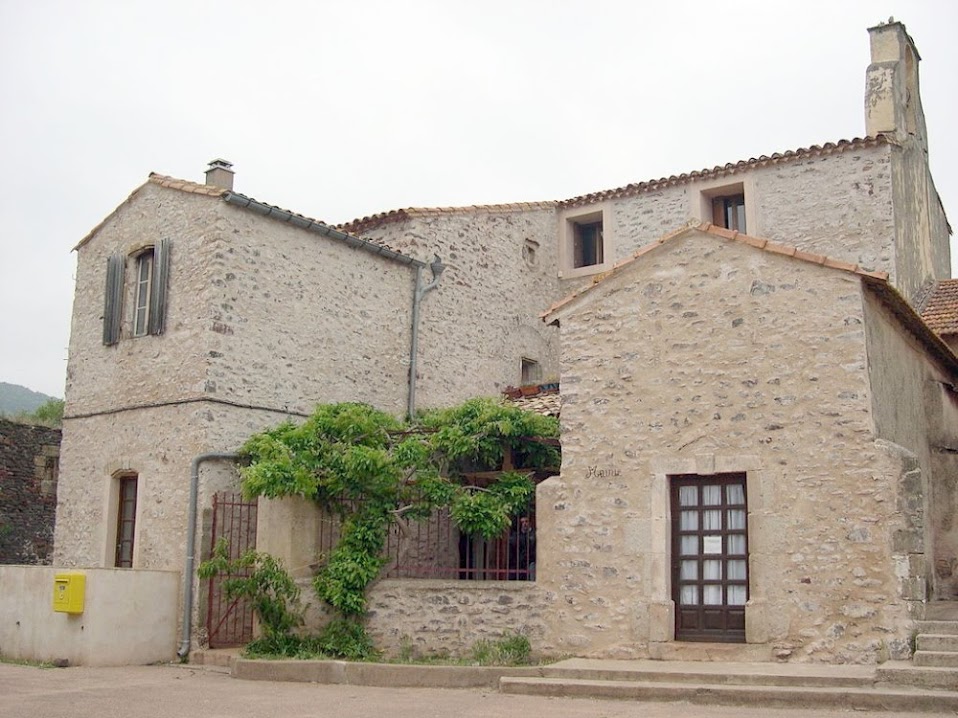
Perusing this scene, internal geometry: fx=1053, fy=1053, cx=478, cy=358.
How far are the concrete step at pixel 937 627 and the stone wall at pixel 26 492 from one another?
50.8 feet

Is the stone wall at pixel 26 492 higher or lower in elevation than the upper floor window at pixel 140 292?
lower

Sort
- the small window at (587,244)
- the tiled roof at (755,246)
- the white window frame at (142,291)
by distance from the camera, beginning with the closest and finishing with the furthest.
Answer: the tiled roof at (755,246) < the white window frame at (142,291) < the small window at (587,244)

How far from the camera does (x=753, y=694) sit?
9234 millimetres

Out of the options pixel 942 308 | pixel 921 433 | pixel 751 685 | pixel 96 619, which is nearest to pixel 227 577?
pixel 96 619

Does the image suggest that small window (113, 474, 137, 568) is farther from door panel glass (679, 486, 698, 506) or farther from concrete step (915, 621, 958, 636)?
concrete step (915, 621, 958, 636)

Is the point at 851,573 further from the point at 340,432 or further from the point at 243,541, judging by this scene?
the point at 243,541

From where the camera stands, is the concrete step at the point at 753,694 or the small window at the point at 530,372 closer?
the concrete step at the point at 753,694

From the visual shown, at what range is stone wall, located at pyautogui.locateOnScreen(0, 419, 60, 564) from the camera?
19.1 metres

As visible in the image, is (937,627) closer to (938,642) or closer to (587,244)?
(938,642)

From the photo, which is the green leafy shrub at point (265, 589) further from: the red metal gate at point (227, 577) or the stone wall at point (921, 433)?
the stone wall at point (921, 433)

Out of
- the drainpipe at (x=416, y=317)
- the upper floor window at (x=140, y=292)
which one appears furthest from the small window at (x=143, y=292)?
the drainpipe at (x=416, y=317)

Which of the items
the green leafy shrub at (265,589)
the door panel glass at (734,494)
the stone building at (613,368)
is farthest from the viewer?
the green leafy shrub at (265,589)

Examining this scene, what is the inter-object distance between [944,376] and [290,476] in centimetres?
886

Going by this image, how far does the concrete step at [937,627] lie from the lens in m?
9.86
